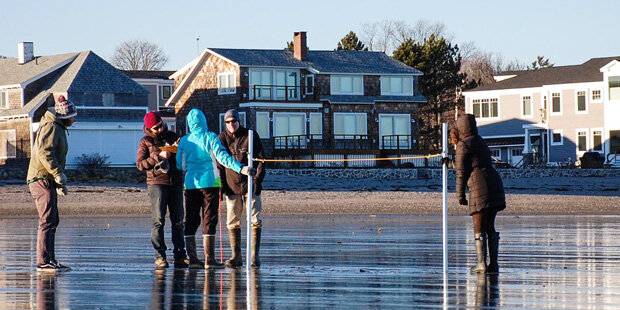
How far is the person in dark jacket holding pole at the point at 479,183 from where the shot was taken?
1450 centimetres

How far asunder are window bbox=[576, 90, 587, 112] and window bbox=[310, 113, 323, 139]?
1647cm

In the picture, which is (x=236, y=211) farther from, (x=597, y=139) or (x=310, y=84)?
(x=597, y=139)

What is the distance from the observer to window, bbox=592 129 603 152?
242 feet

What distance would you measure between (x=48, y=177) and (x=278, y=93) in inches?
2252

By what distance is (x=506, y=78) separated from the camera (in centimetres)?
8644

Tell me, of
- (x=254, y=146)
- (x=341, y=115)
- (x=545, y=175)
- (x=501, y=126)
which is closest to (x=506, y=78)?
(x=501, y=126)

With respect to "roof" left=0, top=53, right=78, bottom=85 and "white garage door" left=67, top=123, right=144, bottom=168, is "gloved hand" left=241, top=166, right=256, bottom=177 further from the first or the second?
"roof" left=0, top=53, right=78, bottom=85

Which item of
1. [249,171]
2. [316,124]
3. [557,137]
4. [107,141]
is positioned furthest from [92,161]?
[249,171]

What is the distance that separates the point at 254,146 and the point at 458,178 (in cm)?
265

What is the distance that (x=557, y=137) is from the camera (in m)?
76.6

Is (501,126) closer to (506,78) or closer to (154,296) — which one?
(506,78)

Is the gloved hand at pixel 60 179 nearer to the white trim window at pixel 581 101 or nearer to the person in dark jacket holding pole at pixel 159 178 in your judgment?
the person in dark jacket holding pole at pixel 159 178

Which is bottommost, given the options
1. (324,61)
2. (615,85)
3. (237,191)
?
(237,191)

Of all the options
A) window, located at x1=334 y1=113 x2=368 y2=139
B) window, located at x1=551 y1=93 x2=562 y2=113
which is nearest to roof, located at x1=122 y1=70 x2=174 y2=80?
window, located at x1=334 y1=113 x2=368 y2=139
